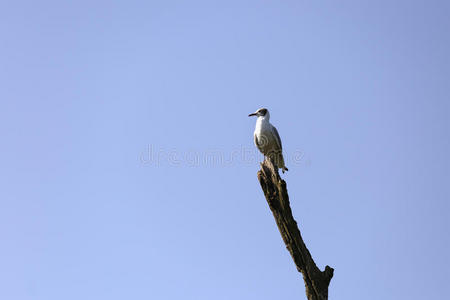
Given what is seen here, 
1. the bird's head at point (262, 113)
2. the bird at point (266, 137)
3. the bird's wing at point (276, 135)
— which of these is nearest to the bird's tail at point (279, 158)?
the bird at point (266, 137)

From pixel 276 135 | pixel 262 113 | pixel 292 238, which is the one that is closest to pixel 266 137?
pixel 276 135

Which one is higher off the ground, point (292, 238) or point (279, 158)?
point (279, 158)

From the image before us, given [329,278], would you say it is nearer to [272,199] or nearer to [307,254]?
[307,254]

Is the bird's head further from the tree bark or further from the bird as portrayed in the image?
the tree bark

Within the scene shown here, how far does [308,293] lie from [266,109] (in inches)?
269

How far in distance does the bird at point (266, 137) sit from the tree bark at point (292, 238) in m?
4.29

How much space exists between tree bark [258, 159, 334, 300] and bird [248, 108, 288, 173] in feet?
14.1

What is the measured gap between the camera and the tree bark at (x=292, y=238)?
9047mm

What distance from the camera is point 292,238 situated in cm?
916

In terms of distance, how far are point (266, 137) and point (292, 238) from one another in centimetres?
516

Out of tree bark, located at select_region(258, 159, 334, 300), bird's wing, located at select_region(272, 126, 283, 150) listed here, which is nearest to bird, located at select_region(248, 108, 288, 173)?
bird's wing, located at select_region(272, 126, 283, 150)

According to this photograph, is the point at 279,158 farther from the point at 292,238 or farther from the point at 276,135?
the point at 292,238

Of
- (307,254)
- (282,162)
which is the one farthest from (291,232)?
(282,162)

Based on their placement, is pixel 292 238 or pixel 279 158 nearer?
pixel 292 238
